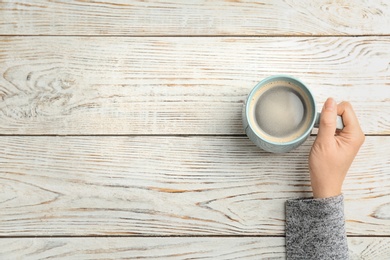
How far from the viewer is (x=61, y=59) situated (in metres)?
0.90

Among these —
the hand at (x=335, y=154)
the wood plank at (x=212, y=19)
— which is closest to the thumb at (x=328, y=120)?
the hand at (x=335, y=154)

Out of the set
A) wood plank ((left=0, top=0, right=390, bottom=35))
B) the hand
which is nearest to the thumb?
the hand

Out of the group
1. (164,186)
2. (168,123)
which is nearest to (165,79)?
(168,123)

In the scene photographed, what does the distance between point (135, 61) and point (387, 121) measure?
440mm

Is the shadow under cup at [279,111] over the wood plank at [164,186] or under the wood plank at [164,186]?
over

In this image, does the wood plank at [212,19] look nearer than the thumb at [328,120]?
No

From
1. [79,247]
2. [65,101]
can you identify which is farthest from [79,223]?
[65,101]

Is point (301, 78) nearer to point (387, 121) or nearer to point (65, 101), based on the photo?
point (387, 121)

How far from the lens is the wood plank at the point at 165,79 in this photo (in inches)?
34.8

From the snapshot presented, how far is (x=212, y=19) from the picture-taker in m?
0.90

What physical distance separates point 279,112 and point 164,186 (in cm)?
23

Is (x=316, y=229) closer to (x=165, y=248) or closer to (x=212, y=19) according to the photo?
(x=165, y=248)

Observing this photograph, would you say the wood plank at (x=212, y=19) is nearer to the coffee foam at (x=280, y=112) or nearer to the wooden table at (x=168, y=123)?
the wooden table at (x=168, y=123)

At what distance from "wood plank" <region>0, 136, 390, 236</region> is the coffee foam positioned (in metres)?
0.08
